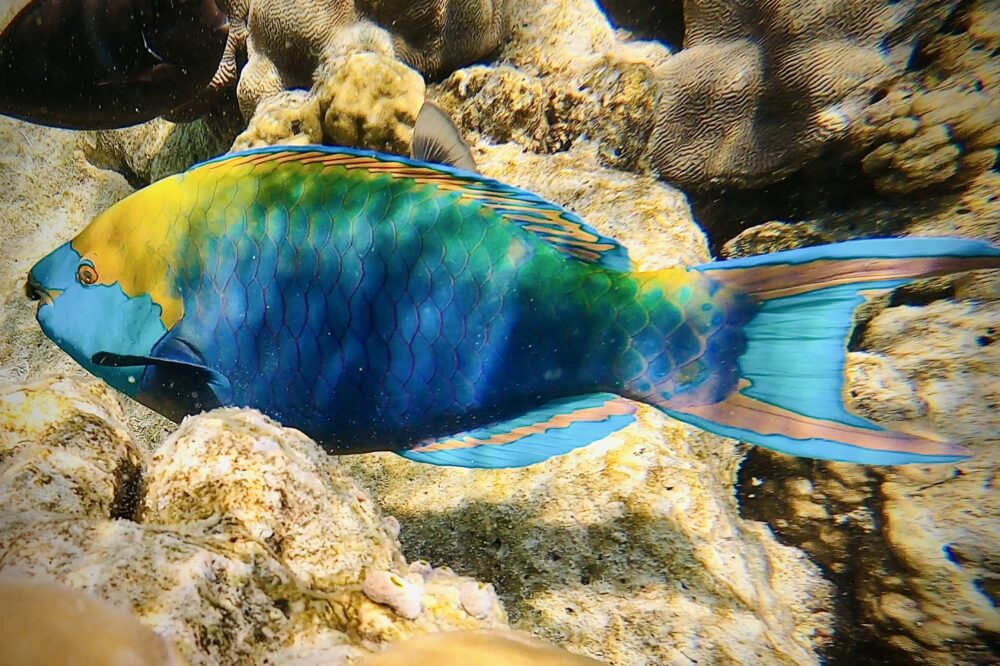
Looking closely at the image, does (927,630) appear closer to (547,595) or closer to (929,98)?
(547,595)

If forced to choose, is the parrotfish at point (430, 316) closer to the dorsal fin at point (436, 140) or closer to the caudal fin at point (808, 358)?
the caudal fin at point (808, 358)

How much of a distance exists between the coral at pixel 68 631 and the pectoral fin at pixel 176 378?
762 mm

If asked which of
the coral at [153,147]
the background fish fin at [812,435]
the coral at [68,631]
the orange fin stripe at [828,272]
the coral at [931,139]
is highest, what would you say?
the coral at [931,139]

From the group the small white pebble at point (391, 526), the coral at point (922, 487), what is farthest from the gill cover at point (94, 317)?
the coral at point (922, 487)

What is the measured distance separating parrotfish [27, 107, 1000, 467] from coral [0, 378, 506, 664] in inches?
8.1

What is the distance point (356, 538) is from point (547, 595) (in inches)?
30.3

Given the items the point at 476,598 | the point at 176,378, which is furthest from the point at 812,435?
the point at 176,378

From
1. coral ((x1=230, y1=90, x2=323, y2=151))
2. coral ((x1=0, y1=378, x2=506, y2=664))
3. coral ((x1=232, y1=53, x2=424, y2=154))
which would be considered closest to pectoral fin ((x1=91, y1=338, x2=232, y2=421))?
coral ((x1=0, y1=378, x2=506, y2=664))

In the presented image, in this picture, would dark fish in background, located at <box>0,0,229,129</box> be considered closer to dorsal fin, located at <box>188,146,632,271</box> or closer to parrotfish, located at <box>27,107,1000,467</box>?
parrotfish, located at <box>27,107,1000,467</box>

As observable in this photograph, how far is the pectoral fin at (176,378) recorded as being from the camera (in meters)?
1.50

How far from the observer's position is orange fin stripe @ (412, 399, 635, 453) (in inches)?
54.3

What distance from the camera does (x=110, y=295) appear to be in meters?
1.55

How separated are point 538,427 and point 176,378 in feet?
3.39

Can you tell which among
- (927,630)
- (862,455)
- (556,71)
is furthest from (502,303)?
(556,71)
